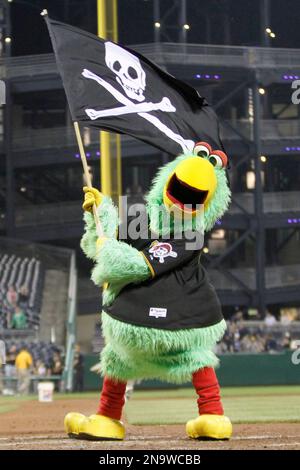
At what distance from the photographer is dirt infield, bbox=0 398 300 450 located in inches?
196

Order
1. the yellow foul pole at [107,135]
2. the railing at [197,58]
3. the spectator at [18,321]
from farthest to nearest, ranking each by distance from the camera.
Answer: the railing at [197,58], the spectator at [18,321], the yellow foul pole at [107,135]

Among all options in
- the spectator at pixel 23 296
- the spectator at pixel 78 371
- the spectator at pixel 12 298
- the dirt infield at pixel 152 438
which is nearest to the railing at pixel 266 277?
the spectator at pixel 23 296

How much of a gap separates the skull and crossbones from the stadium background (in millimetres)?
12114

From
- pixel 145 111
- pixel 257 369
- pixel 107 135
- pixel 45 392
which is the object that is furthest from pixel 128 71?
pixel 257 369

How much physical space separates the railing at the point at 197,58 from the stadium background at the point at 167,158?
0.03 m

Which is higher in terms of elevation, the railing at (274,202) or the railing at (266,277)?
the railing at (274,202)

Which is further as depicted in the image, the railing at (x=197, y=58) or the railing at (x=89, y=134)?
the railing at (x=89, y=134)

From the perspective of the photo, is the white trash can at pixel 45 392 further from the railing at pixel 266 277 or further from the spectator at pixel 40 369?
the railing at pixel 266 277

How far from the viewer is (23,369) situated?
15.7 metres

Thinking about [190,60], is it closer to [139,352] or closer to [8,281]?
[8,281]

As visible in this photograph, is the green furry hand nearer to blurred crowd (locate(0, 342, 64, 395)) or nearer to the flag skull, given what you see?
the flag skull

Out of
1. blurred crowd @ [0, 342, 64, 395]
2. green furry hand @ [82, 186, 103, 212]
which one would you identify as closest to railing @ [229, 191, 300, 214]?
blurred crowd @ [0, 342, 64, 395]

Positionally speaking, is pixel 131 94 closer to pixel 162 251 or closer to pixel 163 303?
pixel 162 251

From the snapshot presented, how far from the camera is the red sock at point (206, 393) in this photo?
5.37 meters
